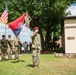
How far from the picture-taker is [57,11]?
2750cm

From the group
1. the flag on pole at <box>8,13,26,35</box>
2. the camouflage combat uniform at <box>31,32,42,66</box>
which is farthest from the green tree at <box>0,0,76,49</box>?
the camouflage combat uniform at <box>31,32,42,66</box>

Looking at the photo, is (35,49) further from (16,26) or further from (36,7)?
(36,7)

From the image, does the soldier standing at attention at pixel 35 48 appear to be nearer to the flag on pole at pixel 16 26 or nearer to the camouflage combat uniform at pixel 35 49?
the camouflage combat uniform at pixel 35 49

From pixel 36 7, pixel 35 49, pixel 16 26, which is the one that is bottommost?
pixel 35 49

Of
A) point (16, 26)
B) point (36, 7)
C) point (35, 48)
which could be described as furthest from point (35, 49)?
point (36, 7)

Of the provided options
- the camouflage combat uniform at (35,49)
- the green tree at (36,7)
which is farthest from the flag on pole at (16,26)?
the green tree at (36,7)

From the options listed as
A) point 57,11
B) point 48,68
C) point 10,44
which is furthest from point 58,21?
point 48,68

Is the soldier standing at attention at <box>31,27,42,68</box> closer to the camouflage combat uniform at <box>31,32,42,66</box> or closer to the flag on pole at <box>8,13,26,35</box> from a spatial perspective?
the camouflage combat uniform at <box>31,32,42,66</box>

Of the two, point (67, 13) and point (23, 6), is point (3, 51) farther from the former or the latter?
point (67, 13)

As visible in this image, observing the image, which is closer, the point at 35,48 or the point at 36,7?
the point at 35,48

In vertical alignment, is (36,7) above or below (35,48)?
above

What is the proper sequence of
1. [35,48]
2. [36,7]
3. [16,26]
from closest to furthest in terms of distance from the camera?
[35,48]
[16,26]
[36,7]

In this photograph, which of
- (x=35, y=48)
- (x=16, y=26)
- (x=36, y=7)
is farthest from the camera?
(x=36, y=7)

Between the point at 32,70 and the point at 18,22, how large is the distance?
487 cm
